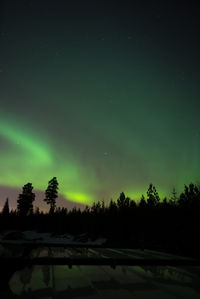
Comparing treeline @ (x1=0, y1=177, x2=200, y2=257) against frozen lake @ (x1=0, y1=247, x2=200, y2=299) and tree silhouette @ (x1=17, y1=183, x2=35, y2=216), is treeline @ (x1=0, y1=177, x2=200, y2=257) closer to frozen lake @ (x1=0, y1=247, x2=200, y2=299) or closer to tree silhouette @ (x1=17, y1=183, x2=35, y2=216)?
tree silhouette @ (x1=17, y1=183, x2=35, y2=216)

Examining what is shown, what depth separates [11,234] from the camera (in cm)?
3434

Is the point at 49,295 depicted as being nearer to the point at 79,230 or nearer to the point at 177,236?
the point at 177,236

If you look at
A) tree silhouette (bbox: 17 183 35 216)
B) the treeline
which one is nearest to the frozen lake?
the treeline

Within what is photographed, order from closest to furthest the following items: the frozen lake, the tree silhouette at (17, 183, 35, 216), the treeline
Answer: the frozen lake, the treeline, the tree silhouette at (17, 183, 35, 216)

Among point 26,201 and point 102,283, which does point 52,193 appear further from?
point 102,283

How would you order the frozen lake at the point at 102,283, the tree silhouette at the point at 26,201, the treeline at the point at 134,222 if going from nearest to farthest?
the frozen lake at the point at 102,283
the treeline at the point at 134,222
the tree silhouette at the point at 26,201

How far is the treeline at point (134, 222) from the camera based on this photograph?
63.0 feet

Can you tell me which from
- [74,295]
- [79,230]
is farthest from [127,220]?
[74,295]

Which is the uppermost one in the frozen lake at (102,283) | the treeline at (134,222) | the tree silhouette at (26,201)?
the tree silhouette at (26,201)

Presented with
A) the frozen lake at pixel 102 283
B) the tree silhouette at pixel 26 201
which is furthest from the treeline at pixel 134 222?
the frozen lake at pixel 102 283

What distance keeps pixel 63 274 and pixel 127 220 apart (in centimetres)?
3112

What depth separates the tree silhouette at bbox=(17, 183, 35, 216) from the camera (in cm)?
6775

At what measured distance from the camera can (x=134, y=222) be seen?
32.0 meters

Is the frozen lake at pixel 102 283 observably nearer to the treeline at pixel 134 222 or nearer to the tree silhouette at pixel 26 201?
the treeline at pixel 134 222
